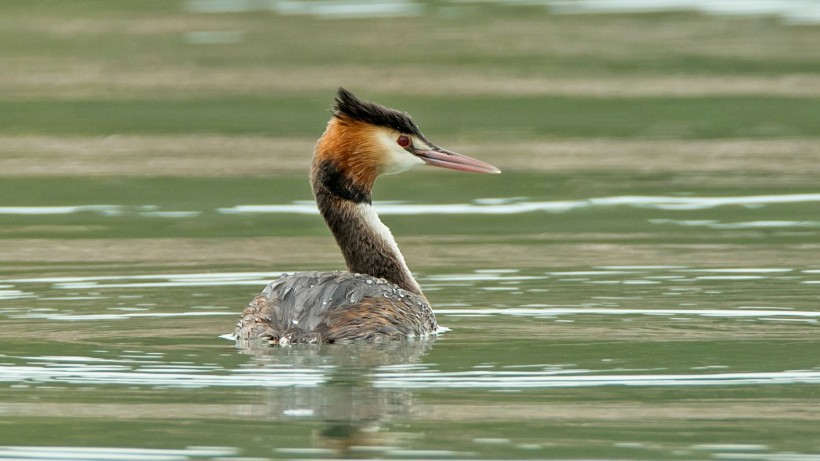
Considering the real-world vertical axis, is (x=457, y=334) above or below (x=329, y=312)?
below

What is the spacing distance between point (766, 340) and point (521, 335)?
1.27m

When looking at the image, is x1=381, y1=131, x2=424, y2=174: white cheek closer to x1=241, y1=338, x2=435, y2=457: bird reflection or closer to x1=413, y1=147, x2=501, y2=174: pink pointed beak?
x1=413, y1=147, x2=501, y2=174: pink pointed beak

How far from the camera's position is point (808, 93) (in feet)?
68.2

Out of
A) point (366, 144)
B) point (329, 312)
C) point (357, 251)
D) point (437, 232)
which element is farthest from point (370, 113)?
point (437, 232)

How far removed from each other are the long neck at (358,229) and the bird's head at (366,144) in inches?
2.1

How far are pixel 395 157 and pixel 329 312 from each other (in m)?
1.58

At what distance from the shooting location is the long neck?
11.7 meters

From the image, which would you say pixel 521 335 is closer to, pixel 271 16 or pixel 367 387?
pixel 367 387

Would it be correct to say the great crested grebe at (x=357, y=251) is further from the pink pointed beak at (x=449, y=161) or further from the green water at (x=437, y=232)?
the green water at (x=437, y=232)

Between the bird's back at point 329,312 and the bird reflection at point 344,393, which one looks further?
the bird's back at point 329,312

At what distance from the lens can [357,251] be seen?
11.8 meters

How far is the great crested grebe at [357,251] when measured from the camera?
1056 cm

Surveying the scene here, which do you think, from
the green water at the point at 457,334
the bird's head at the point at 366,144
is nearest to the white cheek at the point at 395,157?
the bird's head at the point at 366,144

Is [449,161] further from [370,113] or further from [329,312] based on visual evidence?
[329,312]
